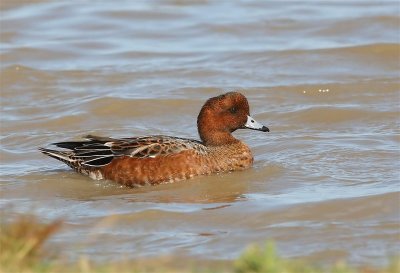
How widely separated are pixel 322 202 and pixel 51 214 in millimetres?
2268

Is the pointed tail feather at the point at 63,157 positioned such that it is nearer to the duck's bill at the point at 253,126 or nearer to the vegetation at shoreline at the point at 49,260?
the duck's bill at the point at 253,126

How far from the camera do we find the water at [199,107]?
329 inches

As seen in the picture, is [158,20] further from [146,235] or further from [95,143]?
[146,235]

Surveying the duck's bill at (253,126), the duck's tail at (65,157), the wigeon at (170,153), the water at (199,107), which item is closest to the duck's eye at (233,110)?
the wigeon at (170,153)

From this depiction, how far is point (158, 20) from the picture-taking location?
17562 millimetres

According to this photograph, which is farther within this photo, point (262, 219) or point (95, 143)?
point (95, 143)

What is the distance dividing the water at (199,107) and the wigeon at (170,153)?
0.14 m

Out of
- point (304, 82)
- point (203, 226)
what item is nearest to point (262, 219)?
point (203, 226)

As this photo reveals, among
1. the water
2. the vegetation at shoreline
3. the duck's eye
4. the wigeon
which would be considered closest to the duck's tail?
the wigeon

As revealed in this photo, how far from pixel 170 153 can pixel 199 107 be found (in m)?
2.98

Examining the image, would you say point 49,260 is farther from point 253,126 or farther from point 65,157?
point 253,126

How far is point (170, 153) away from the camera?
33.2 feet

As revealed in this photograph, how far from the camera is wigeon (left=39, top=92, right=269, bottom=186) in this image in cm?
1010

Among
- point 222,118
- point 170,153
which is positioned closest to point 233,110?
point 222,118
